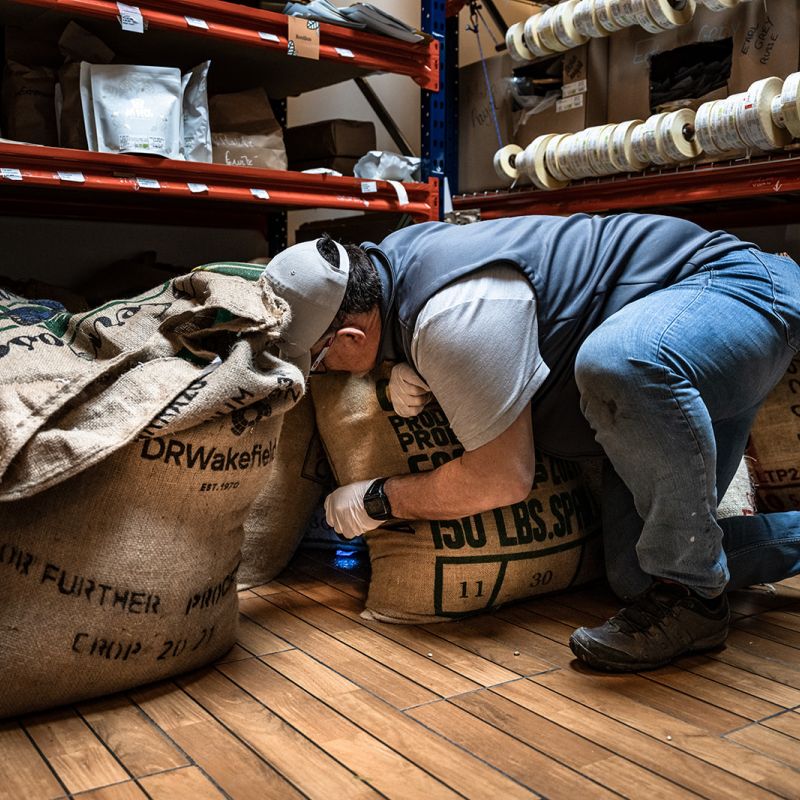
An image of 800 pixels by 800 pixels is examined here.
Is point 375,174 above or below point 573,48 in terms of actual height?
below

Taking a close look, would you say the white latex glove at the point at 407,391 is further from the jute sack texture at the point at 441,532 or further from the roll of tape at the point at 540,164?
the roll of tape at the point at 540,164

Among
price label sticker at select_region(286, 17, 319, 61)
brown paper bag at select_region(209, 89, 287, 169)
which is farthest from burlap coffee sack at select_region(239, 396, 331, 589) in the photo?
price label sticker at select_region(286, 17, 319, 61)

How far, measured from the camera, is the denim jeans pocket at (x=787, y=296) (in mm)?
1660

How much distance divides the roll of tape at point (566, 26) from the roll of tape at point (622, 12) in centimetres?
16

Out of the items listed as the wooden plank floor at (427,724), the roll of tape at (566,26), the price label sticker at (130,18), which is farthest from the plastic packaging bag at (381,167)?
the wooden plank floor at (427,724)

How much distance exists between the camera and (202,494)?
4.93ft

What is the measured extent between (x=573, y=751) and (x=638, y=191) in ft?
6.29

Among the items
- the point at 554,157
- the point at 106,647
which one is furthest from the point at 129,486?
the point at 554,157

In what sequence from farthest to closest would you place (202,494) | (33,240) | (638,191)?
(33,240)
(638,191)
(202,494)

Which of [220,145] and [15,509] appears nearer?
[15,509]

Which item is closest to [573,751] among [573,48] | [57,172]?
[57,172]

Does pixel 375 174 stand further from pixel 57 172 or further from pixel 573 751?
pixel 573 751

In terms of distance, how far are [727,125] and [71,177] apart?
1662 mm

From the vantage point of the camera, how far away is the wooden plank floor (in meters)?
1.22
